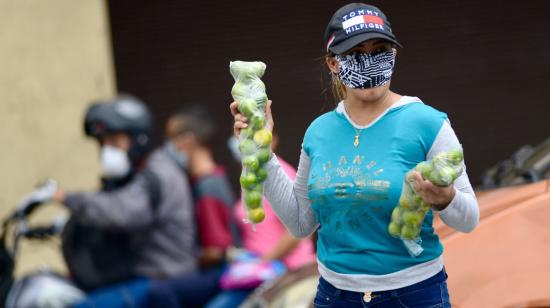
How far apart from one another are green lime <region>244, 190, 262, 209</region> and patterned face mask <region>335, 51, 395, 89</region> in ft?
1.39

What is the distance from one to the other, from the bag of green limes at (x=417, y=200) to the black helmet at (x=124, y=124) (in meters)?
3.55

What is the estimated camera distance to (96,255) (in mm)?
6125

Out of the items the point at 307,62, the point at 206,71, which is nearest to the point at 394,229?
the point at 307,62

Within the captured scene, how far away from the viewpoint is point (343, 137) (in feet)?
10.7

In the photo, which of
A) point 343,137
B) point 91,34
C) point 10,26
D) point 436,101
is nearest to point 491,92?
point 436,101

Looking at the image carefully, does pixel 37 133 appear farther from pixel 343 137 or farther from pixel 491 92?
pixel 343 137

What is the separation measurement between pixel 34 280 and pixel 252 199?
3.24m

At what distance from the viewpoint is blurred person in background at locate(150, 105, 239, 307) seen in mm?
6219

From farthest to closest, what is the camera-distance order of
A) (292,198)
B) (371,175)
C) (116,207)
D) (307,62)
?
(307,62), (116,207), (292,198), (371,175)

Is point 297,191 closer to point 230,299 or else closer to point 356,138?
point 356,138

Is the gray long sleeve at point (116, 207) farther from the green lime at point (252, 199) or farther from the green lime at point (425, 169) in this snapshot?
the green lime at point (425, 169)

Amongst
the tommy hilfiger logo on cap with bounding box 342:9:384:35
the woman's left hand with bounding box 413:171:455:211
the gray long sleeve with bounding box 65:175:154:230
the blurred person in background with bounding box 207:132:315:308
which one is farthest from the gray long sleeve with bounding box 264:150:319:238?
the gray long sleeve with bounding box 65:175:154:230

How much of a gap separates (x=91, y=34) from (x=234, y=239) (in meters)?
3.73

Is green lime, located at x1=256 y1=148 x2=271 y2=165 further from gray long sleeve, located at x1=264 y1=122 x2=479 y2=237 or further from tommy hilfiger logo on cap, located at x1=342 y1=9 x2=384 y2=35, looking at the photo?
tommy hilfiger logo on cap, located at x1=342 y1=9 x2=384 y2=35
